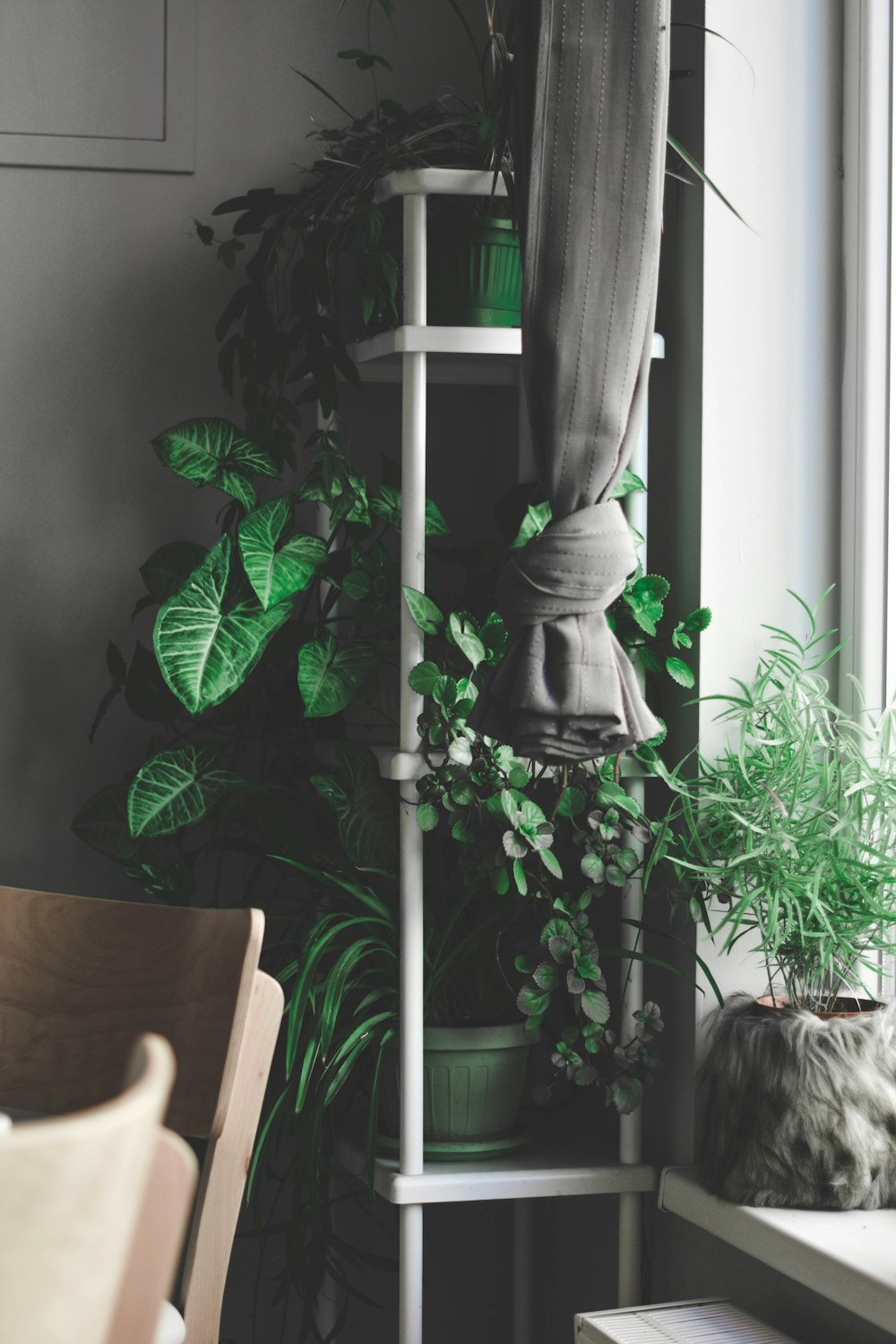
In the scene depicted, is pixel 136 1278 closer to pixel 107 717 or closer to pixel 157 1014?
pixel 157 1014

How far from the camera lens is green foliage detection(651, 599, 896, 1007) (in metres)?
1.57

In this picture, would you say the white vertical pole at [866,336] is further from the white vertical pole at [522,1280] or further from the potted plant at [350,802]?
the white vertical pole at [522,1280]

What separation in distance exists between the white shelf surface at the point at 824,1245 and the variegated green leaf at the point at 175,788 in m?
0.78

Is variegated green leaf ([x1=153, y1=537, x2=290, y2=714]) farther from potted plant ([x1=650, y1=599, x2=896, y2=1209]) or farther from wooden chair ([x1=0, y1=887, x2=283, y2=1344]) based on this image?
potted plant ([x1=650, y1=599, x2=896, y2=1209])

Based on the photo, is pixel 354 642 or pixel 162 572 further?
pixel 162 572

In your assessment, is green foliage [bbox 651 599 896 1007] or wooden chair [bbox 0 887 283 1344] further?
green foliage [bbox 651 599 896 1007]

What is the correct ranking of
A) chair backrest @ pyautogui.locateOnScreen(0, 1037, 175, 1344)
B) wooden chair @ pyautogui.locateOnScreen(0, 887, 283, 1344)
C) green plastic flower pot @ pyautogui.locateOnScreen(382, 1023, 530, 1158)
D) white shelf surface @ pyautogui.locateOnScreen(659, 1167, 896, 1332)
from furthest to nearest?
green plastic flower pot @ pyautogui.locateOnScreen(382, 1023, 530, 1158) → white shelf surface @ pyautogui.locateOnScreen(659, 1167, 896, 1332) → wooden chair @ pyautogui.locateOnScreen(0, 887, 283, 1344) → chair backrest @ pyautogui.locateOnScreen(0, 1037, 175, 1344)

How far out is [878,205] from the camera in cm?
181

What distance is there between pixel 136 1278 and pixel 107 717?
1.55m

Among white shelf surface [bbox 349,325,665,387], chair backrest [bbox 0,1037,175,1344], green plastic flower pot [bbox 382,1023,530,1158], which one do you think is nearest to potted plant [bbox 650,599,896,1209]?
green plastic flower pot [bbox 382,1023,530,1158]

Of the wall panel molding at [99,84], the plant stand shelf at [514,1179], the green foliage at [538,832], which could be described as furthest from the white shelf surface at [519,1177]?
the wall panel molding at [99,84]

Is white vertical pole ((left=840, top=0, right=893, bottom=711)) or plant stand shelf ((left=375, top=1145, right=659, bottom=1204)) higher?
white vertical pole ((left=840, top=0, right=893, bottom=711))

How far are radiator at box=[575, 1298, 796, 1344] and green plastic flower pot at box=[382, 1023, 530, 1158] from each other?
0.91 feet

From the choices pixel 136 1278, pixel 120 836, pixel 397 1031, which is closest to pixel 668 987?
pixel 397 1031
